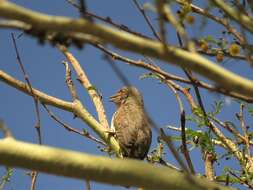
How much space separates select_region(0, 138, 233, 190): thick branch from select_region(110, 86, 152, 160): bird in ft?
15.9

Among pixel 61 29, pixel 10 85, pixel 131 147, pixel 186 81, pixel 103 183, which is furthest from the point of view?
pixel 131 147

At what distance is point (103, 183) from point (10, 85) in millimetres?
3281

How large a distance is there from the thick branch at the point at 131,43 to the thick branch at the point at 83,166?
1.50 feet

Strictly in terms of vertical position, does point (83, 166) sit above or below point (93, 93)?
below

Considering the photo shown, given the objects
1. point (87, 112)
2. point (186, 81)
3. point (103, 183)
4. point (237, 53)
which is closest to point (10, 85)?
point (87, 112)

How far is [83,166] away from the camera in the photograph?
78.0 inches

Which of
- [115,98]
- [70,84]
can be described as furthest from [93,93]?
[115,98]

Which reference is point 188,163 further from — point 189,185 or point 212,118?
point 212,118

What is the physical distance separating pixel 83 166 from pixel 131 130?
5886 millimetres

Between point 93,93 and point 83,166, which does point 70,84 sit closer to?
point 93,93

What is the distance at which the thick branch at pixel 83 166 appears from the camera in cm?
196

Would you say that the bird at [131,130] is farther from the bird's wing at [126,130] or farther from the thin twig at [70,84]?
the thin twig at [70,84]

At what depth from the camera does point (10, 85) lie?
199 inches

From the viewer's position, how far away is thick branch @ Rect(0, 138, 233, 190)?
196 cm
